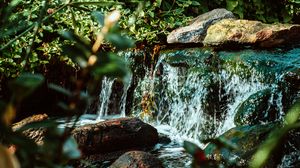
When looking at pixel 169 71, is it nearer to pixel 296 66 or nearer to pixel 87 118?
pixel 87 118

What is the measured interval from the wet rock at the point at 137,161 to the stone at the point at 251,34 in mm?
3189

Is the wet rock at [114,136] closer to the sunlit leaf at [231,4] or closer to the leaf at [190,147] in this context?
the leaf at [190,147]

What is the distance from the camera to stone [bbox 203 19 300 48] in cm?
673

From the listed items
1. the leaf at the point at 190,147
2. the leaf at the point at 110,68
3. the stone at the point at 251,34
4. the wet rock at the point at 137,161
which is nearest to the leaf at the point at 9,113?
the leaf at the point at 110,68

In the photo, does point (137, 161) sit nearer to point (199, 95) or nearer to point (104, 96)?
point (199, 95)

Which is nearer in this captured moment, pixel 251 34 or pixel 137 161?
pixel 137 161

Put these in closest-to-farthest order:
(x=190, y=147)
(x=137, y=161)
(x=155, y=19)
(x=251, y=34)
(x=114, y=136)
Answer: (x=190, y=147) → (x=137, y=161) → (x=114, y=136) → (x=251, y=34) → (x=155, y=19)

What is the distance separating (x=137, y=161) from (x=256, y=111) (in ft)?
6.02

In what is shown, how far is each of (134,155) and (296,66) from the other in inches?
105

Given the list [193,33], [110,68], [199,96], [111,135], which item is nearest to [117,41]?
[110,68]

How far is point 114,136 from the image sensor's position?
17.9 ft

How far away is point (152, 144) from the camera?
5750 millimetres

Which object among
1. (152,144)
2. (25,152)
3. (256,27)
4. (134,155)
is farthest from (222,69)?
(25,152)

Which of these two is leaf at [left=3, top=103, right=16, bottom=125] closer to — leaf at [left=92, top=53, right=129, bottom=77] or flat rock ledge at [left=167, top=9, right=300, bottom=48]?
leaf at [left=92, top=53, right=129, bottom=77]
